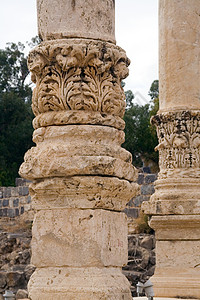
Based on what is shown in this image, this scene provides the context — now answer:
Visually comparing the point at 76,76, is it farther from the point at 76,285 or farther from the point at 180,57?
the point at 180,57

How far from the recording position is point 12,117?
36.2 m

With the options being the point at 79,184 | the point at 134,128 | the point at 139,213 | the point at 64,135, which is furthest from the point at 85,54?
the point at 134,128

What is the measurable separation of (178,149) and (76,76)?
4.12 meters

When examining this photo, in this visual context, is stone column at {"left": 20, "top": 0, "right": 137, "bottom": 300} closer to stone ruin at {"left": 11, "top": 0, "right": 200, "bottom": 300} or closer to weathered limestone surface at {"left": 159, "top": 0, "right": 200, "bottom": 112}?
stone ruin at {"left": 11, "top": 0, "right": 200, "bottom": 300}

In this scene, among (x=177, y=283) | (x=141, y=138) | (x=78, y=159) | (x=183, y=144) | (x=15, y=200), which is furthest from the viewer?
(x=141, y=138)

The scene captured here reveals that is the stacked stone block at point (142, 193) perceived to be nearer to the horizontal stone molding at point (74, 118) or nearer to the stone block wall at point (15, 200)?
the stone block wall at point (15, 200)

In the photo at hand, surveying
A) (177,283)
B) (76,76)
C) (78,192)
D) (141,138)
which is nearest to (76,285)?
(78,192)

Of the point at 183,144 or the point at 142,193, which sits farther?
the point at 142,193

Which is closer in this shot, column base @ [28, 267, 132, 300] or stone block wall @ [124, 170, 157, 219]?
column base @ [28, 267, 132, 300]

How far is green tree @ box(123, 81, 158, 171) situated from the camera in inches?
1350

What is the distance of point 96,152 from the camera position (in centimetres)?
514

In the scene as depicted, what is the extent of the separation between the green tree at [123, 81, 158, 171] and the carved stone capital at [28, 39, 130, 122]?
27342 millimetres

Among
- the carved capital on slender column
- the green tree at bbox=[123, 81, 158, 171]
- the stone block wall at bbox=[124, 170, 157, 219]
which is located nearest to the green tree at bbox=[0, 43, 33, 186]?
the green tree at bbox=[123, 81, 158, 171]

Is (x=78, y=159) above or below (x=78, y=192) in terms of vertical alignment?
above
